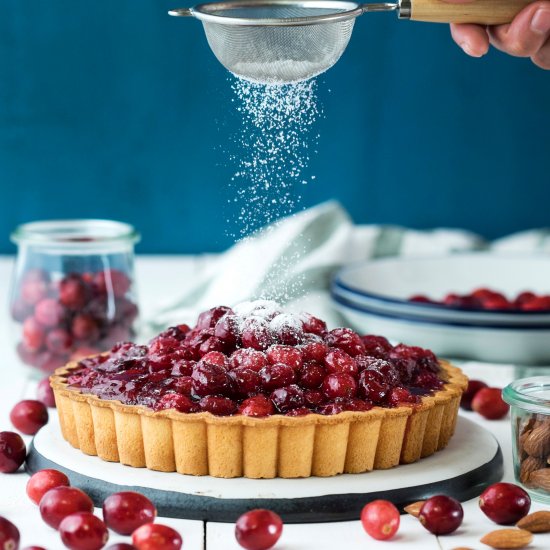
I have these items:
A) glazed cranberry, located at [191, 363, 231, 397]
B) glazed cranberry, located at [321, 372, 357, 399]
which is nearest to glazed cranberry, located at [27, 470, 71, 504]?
glazed cranberry, located at [191, 363, 231, 397]

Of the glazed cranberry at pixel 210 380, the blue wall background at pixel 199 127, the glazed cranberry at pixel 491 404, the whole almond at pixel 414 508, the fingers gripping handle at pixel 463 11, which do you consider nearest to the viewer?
the whole almond at pixel 414 508

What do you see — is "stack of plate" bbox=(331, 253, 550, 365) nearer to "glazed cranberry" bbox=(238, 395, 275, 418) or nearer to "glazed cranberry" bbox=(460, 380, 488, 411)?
"glazed cranberry" bbox=(460, 380, 488, 411)

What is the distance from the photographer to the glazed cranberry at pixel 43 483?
6.35 ft

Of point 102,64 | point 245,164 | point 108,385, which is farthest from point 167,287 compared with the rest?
point 108,385

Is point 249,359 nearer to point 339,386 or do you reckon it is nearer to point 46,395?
point 339,386

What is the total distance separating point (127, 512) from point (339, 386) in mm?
480

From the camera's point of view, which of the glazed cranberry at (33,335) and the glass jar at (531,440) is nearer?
the glass jar at (531,440)

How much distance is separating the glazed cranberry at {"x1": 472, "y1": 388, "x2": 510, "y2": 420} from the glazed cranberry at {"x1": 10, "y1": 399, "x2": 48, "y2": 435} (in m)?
1.05

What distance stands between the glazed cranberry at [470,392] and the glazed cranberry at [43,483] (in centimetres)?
111

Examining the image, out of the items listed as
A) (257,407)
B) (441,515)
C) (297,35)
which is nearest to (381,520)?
(441,515)

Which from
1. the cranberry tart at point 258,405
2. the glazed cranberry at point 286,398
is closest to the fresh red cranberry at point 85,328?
the cranberry tart at point 258,405

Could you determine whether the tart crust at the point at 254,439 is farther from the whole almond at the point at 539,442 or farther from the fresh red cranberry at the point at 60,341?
the fresh red cranberry at the point at 60,341

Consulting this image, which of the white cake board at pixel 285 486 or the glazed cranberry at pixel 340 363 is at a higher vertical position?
the glazed cranberry at pixel 340 363

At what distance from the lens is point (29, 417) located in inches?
94.6
